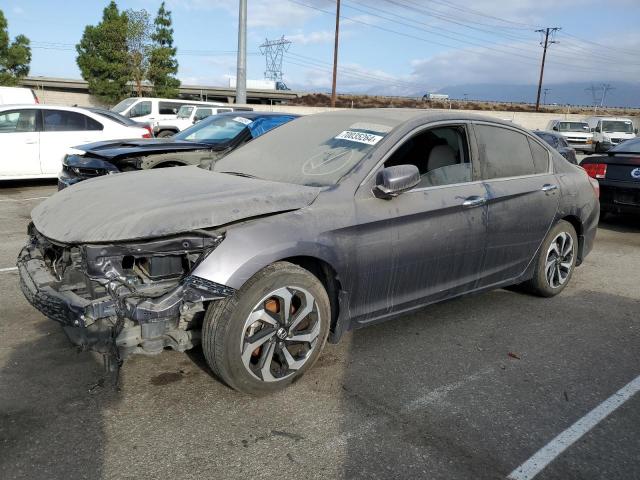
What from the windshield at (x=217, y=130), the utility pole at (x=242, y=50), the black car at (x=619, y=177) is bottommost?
the black car at (x=619, y=177)

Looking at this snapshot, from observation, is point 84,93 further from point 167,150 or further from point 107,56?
point 167,150

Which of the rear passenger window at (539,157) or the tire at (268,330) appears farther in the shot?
the rear passenger window at (539,157)

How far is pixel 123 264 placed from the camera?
10.5 feet

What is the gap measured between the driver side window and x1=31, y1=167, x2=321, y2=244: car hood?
92 centimetres

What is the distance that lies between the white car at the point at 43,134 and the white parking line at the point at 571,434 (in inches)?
386

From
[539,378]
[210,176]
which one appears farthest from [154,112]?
[539,378]

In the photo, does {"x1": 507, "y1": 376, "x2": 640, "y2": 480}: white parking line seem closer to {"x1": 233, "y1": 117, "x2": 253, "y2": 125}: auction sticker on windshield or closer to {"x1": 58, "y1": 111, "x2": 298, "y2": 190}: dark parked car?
{"x1": 58, "y1": 111, "x2": 298, "y2": 190}: dark parked car

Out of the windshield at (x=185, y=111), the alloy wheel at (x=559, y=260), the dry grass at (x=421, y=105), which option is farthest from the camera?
the dry grass at (x=421, y=105)

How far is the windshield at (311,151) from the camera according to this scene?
3.80 m

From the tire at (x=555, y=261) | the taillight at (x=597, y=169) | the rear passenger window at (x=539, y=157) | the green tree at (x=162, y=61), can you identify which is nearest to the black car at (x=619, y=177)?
the taillight at (x=597, y=169)

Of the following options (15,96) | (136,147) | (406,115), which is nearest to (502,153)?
(406,115)

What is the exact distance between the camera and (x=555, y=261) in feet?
17.0

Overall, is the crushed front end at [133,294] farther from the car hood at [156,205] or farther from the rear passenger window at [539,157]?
the rear passenger window at [539,157]

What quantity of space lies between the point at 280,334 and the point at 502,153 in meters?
2.49
